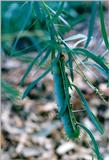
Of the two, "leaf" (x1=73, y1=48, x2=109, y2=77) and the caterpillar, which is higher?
"leaf" (x1=73, y1=48, x2=109, y2=77)

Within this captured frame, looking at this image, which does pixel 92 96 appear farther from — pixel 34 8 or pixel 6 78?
pixel 34 8


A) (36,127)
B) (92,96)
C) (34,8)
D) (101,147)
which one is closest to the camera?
(34,8)

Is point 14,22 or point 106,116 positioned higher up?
point 14,22

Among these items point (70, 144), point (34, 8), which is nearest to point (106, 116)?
point (70, 144)

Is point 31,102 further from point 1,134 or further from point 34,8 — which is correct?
point 34,8

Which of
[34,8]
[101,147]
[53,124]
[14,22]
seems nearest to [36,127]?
[53,124]

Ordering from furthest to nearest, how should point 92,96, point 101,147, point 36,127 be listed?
point 92,96 < point 36,127 < point 101,147

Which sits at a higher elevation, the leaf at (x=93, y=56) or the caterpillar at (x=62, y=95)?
the leaf at (x=93, y=56)

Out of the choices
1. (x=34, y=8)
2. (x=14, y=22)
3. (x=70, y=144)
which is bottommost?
(x=70, y=144)

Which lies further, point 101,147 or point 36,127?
point 36,127
